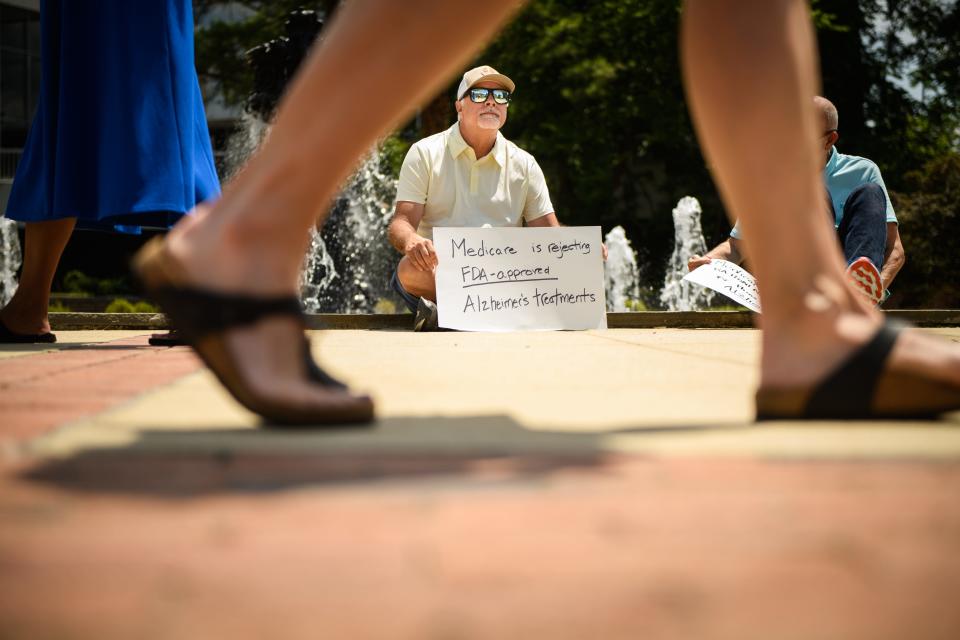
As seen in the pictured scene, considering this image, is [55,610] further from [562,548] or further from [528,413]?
[528,413]

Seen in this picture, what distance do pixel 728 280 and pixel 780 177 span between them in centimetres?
306

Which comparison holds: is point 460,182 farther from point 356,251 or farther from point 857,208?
point 356,251

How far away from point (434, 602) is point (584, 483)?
0.33 metres

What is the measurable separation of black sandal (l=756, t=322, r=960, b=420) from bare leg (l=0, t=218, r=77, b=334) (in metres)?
2.70

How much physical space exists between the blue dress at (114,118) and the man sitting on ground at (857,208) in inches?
93.3

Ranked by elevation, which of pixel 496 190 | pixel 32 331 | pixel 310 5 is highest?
pixel 310 5

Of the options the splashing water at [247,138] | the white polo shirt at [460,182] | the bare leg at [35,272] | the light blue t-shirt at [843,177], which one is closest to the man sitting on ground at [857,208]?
the light blue t-shirt at [843,177]

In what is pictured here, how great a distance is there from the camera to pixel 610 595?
673 mm

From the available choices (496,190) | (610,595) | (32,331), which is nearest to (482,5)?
(610,595)

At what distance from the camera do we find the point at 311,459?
1.09 m

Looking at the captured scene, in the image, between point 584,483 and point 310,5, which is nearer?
point 584,483

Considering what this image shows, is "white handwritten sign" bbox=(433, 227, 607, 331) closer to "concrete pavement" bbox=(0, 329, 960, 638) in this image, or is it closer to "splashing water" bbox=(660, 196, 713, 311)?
"concrete pavement" bbox=(0, 329, 960, 638)

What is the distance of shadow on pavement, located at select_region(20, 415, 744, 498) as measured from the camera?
3.21 feet

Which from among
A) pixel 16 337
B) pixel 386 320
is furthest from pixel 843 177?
pixel 16 337
